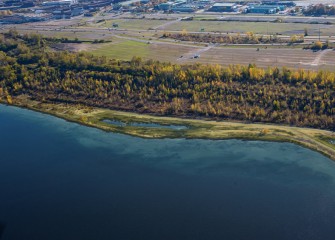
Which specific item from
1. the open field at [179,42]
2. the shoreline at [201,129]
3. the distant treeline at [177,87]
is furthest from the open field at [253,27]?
the shoreline at [201,129]

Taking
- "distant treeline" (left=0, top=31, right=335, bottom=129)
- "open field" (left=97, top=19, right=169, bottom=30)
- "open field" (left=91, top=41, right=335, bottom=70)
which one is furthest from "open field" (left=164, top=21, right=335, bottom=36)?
"distant treeline" (left=0, top=31, right=335, bottom=129)

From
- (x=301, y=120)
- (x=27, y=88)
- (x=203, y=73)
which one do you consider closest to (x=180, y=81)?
(x=203, y=73)

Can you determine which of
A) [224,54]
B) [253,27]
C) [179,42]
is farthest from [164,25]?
[224,54]

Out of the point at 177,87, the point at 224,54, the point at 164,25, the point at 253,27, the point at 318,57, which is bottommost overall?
the point at 177,87

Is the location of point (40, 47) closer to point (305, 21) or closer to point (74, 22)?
point (74, 22)

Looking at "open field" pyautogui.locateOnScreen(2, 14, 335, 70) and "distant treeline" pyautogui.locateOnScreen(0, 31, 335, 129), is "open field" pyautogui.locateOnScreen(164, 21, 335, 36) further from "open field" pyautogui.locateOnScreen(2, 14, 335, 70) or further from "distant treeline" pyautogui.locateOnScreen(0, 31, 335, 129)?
"distant treeline" pyautogui.locateOnScreen(0, 31, 335, 129)

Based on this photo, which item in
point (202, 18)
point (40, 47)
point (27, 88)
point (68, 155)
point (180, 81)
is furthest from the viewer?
point (202, 18)

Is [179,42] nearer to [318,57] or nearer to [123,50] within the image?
[123,50]
